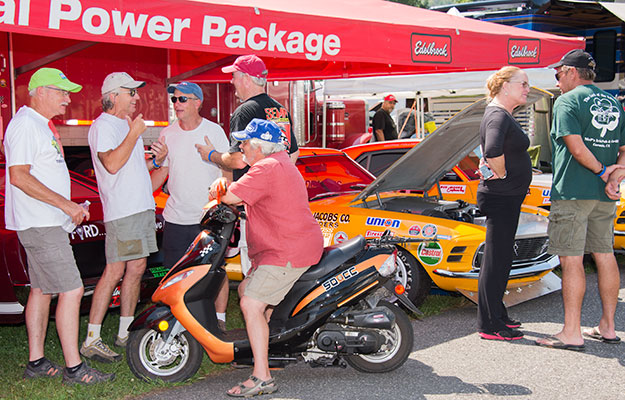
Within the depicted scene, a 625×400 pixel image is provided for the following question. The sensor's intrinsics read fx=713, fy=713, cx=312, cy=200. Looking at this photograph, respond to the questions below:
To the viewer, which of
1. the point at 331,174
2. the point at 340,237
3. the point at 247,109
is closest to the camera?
the point at 247,109

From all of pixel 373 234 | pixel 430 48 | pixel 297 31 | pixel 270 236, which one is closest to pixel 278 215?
pixel 270 236

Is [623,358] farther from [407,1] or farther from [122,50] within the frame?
[407,1]

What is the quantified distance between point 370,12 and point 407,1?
1772 inches

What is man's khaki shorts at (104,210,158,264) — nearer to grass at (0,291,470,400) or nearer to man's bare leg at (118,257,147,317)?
man's bare leg at (118,257,147,317)

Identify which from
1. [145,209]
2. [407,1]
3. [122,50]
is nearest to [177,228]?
[145,209]

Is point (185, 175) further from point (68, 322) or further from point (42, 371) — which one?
point (42, 371)

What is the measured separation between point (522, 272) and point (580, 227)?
3.22 feet

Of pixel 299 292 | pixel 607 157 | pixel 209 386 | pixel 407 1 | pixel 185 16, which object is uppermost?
pixel 407 1

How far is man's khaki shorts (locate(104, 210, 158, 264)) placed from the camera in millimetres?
4961

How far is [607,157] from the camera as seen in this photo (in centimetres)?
523

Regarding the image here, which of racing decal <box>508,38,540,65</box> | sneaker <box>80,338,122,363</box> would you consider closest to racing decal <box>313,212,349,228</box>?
sneaker <box>80,338,122,363</box>

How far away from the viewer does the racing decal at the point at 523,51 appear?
7.12 m

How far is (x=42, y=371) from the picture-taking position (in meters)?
4.51

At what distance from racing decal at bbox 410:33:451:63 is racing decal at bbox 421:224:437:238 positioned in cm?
147
